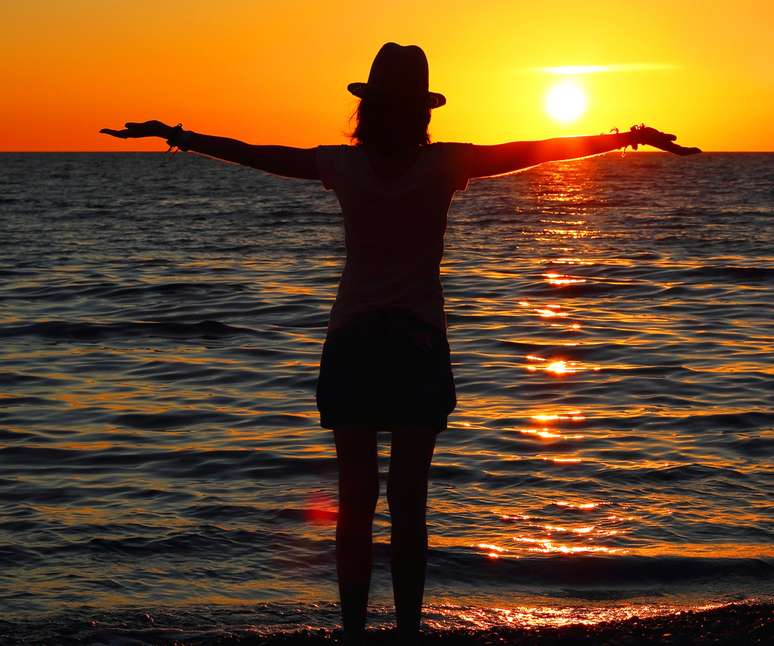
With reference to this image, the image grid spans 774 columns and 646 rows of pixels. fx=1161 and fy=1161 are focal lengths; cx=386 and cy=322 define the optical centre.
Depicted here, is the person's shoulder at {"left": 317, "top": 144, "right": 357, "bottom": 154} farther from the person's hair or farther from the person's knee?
the person's knee

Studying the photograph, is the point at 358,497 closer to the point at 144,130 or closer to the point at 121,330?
the point at 144,130

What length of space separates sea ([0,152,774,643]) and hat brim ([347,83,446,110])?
2.38 m

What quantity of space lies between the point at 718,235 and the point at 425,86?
3229 cm

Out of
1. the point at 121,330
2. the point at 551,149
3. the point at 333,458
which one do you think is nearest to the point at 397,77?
the point at 551,149

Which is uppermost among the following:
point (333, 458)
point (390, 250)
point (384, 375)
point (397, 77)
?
point (397, 77)

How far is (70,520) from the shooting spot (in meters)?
7.20

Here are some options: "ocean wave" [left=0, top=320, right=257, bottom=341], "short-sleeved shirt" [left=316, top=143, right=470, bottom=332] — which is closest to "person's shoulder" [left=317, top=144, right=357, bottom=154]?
"short-sleeved shirt" [left=316, top=143, right=470, bottom=332]

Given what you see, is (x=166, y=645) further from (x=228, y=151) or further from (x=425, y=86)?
(x=425, y=86)

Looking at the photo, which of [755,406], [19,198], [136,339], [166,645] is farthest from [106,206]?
[166,645]

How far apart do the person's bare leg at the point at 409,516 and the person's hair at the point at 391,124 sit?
0.93 m

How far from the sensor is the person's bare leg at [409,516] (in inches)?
150

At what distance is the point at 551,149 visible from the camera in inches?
154

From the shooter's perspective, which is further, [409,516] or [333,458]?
[333,458]

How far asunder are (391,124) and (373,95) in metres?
0.12
